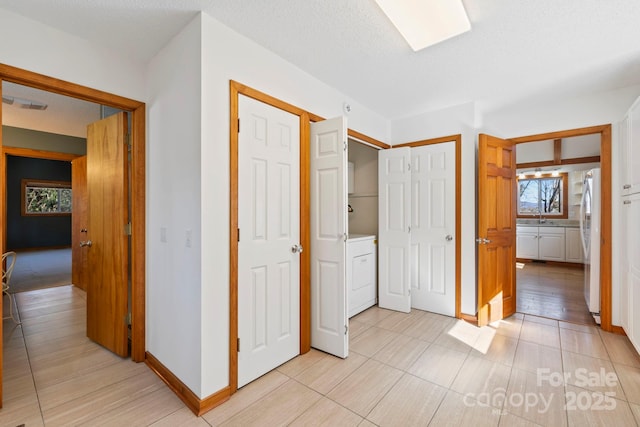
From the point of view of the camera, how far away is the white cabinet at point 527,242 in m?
6.29

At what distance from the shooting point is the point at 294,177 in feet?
7.86

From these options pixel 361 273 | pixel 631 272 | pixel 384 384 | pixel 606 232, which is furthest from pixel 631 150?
pixel 384 384

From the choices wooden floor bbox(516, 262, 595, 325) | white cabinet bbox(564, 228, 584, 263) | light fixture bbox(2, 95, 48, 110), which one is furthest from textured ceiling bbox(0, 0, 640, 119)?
white cabinet bbox(564, 228, 584, 263)

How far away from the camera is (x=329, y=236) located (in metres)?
2.46

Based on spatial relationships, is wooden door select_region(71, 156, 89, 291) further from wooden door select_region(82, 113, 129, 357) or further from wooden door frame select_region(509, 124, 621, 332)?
wooden door frame select_region(509, 124, 621, 332)

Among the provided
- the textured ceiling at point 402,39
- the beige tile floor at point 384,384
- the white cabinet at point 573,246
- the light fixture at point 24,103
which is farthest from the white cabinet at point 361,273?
the white cabinet at point 573,246

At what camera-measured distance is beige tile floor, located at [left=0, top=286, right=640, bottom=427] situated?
171cm

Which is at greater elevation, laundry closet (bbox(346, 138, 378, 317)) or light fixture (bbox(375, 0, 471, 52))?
light fixture (bbox(375, 0, 471, 52))

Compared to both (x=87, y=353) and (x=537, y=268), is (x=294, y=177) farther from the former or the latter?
(x=537, y=268)

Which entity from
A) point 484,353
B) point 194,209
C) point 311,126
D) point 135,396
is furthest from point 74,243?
point 484,353

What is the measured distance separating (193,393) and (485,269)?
2.96m

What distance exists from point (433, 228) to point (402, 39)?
2.14 metres

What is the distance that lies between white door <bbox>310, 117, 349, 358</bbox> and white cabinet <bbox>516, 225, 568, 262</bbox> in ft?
19.5

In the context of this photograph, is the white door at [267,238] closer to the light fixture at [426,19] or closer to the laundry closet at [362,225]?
the light fixture at [426,19]
